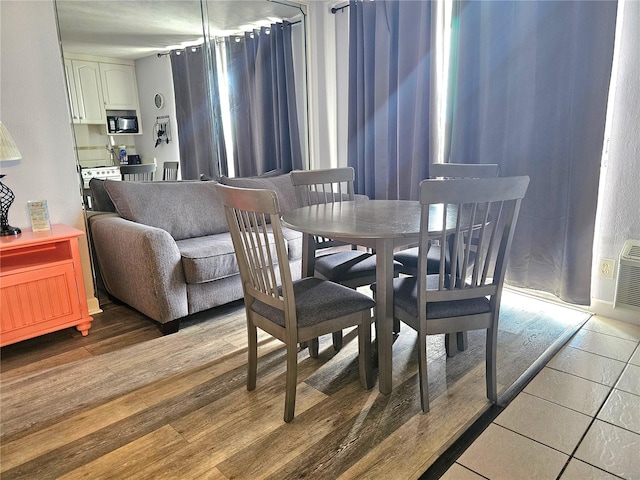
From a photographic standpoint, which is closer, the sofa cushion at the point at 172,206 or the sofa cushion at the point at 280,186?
the sofa cushion at the point at 172,206

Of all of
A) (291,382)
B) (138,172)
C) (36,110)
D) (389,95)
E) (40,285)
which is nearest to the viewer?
(291,382)

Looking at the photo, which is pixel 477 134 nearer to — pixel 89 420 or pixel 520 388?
pixel 520 388

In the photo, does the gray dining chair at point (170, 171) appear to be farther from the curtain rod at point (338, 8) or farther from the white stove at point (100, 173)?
the curtain rod at point (338, 8)

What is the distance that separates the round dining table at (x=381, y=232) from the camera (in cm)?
170

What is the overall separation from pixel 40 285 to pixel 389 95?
9.05 ft

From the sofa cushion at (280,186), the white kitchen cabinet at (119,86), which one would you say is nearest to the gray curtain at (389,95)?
the sofa cushion at (280,186)

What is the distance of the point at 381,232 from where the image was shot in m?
1.67

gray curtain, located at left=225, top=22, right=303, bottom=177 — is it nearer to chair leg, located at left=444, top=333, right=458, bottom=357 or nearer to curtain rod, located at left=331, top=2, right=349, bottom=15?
curtain rod, located at left=331, top=2, right=349, bottom=15

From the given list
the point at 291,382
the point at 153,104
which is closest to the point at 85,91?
the point at 153,104

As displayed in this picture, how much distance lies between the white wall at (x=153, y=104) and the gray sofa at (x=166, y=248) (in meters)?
0.38

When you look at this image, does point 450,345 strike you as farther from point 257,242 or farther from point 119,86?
point 119,86

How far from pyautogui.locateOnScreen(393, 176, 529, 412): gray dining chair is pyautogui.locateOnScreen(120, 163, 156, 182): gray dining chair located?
2305 mm

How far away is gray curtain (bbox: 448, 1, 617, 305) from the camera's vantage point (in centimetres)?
245

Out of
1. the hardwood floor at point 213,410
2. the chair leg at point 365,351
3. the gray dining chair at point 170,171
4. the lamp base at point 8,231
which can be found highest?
the gray dining chair at point 170,171
